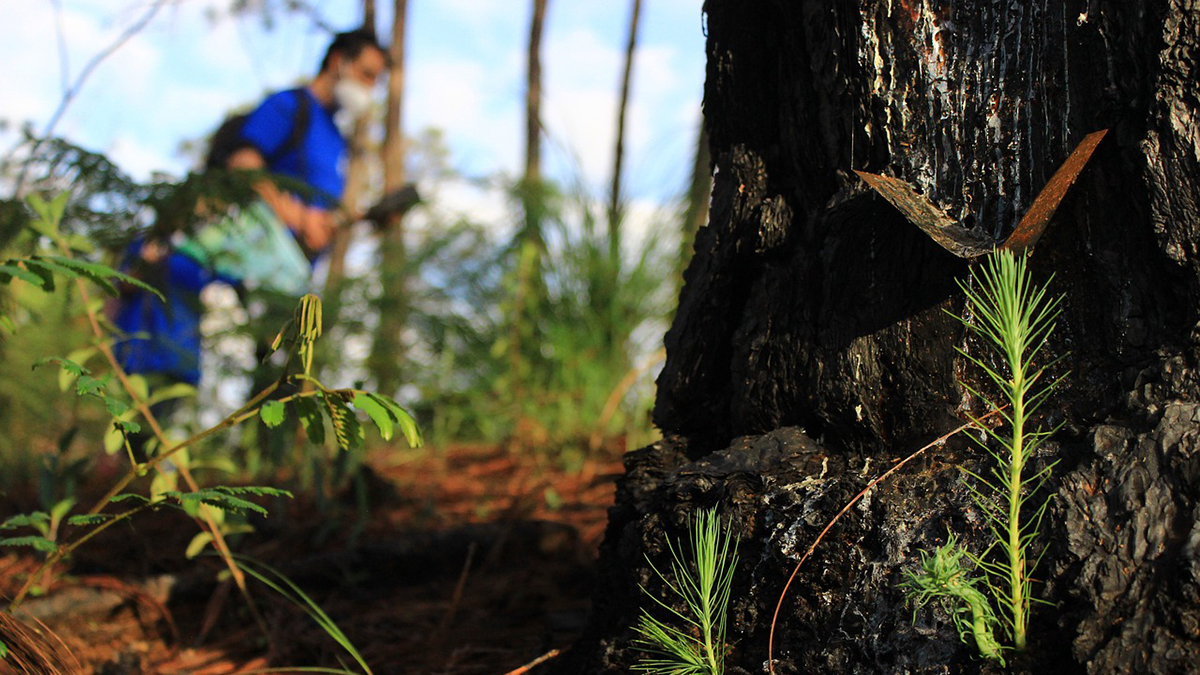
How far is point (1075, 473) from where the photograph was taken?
1.03 meters

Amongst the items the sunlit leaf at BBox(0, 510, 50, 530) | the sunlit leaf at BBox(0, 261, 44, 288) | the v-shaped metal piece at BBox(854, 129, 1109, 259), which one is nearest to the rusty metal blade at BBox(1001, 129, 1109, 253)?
the v-shaped metal piece at BBox(854, 129, 1109, 259)

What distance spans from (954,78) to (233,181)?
197cm

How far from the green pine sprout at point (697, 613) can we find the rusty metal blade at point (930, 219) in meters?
0.48

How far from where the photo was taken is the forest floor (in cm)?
177

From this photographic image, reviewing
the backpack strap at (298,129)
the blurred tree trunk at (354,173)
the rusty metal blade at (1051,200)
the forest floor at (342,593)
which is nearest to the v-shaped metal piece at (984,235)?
the rusty metal blade at (1051,200)

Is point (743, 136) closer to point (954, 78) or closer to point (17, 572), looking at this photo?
point (954, 78)

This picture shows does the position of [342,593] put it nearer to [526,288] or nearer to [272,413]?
[272,413]

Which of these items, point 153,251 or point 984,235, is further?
point 153,251

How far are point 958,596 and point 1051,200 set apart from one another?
1.72 feet

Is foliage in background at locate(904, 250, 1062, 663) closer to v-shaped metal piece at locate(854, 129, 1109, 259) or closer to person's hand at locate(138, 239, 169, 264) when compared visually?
v-shaped metal piece at locate(854, 129, 1109, 259)

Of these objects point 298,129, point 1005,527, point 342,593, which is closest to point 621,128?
point 298,129

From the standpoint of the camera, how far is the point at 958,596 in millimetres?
952

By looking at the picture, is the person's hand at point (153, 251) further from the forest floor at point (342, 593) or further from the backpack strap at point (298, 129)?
the backpack strap at point (298, 129)

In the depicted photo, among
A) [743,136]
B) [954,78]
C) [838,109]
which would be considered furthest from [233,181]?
[954,78]
